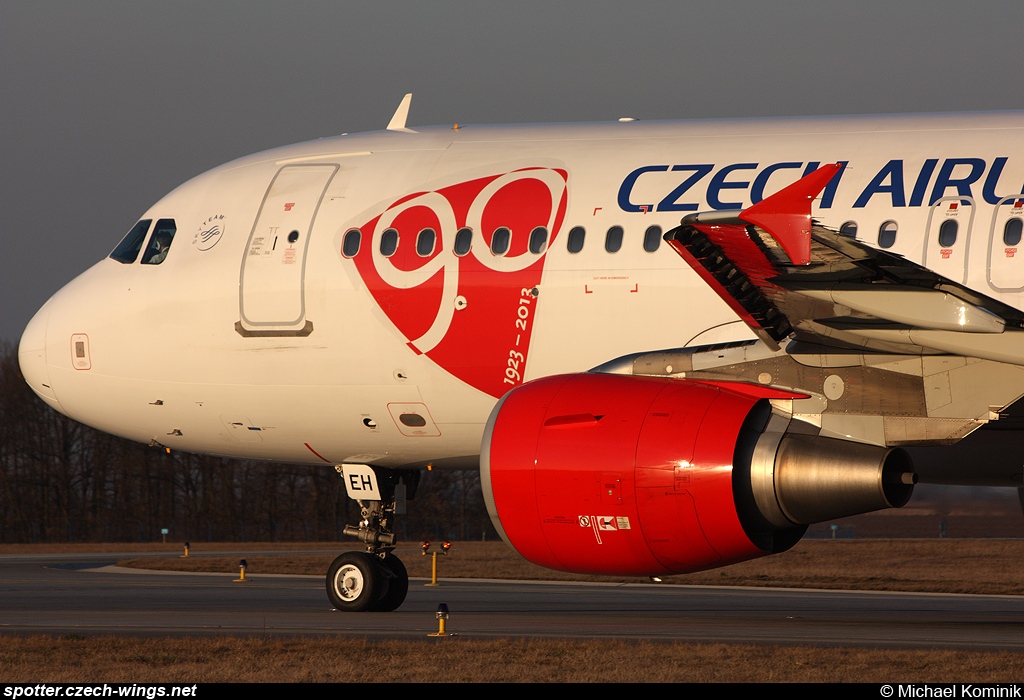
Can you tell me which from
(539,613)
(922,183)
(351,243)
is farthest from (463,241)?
(539,613)

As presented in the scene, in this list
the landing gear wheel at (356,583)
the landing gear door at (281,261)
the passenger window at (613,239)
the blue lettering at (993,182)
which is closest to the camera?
the blue lettering at (993,182)

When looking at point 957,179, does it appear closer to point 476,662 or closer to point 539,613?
point 476,662

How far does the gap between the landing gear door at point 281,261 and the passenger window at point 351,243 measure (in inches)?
18.9

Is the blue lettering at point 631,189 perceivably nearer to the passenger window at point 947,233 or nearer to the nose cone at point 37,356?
the passenger window at point 947,233

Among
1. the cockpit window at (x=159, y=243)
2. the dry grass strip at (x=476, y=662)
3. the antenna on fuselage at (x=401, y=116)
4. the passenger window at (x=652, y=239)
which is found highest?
the antenna on fuselage at (x=401, y=116)

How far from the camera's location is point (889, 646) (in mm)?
11594

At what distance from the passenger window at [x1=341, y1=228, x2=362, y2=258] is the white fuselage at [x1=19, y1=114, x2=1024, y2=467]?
5cm

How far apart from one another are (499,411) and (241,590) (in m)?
12.1

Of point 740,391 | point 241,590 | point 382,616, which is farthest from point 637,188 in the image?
point 241,590

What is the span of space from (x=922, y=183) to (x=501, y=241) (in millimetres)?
3882

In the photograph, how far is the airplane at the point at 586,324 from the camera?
9875 millimetres

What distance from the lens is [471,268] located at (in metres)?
12.5

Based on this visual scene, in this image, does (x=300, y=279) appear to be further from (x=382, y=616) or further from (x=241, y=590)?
(x=241, y=590)

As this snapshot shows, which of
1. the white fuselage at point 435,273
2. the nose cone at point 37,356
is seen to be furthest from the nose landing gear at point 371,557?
the nose cone at point 37,356
